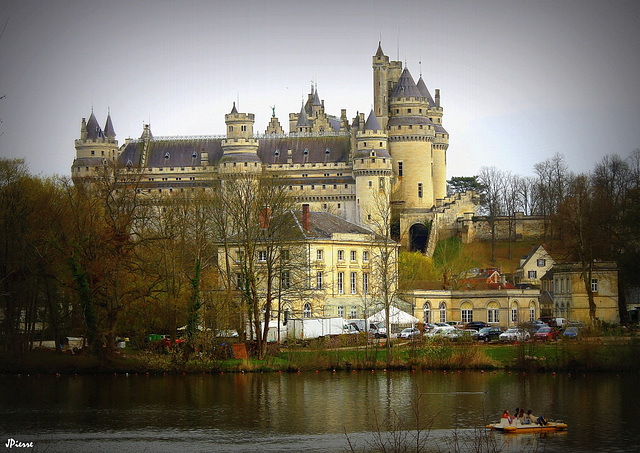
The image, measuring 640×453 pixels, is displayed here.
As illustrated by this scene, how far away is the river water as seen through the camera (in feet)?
92.4

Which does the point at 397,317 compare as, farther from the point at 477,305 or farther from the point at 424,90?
the point at 424,90

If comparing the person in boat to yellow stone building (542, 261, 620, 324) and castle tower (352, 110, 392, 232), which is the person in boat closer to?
yellow stone building (542, 261, 620, 324)

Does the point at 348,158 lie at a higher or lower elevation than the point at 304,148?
lower

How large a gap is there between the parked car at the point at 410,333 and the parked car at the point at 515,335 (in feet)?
12.2

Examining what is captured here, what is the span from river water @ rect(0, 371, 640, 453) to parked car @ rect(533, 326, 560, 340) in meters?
7.01

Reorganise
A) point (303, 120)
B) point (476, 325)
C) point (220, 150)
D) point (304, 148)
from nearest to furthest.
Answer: point (476, 325), point (304, 148), point (220, 150), point (303, 120)

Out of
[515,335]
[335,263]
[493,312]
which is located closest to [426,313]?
[493,312]

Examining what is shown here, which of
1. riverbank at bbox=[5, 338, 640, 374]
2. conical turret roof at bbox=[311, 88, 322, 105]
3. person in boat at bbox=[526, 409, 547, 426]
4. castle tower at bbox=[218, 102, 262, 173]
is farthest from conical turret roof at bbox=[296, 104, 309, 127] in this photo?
person in boat at bbox=[526, 409, 547, 426]

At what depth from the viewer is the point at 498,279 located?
233 ft

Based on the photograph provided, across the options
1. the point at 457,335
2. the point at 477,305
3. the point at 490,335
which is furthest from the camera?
the point at 477,305

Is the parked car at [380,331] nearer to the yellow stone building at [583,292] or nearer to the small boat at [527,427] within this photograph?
→ the yellow stone building at [583,292]

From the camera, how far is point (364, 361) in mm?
41812

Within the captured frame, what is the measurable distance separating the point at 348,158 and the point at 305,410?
78676 millimetres

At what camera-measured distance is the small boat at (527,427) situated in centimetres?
2897
